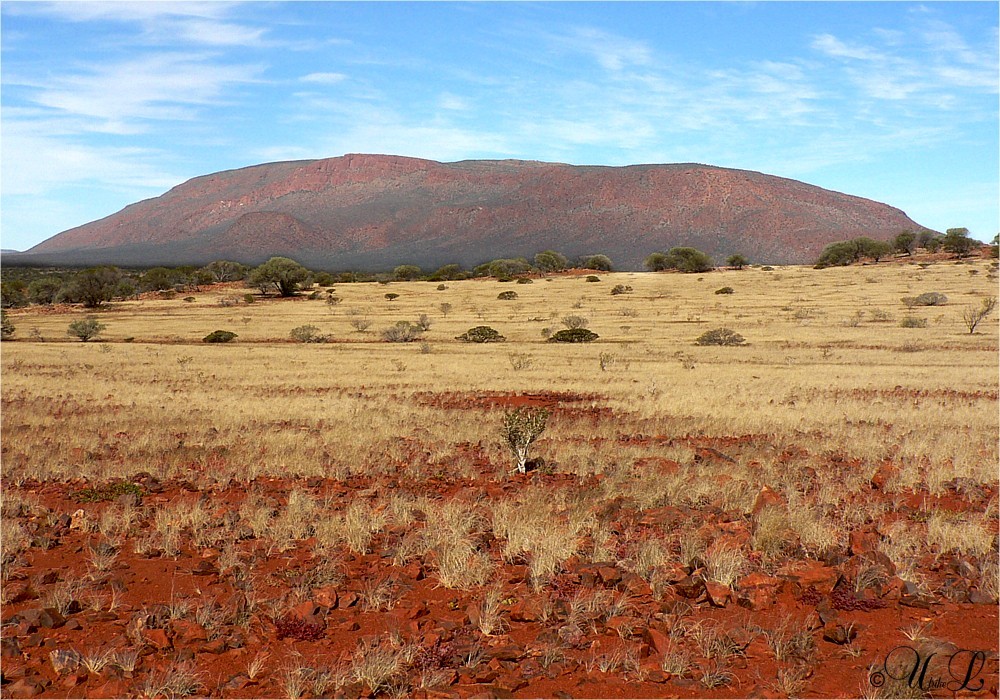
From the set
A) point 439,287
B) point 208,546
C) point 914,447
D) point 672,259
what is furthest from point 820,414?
point 672,259

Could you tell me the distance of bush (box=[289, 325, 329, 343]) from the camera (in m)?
40.9

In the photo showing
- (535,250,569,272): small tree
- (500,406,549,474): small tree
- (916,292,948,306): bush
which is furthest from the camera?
(535,250,569,272): small tree

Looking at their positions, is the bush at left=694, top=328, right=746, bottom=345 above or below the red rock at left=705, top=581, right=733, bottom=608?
above

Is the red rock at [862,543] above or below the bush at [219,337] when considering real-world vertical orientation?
below

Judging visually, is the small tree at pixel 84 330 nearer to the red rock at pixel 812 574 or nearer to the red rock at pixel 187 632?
the red rock at pixel 187 632

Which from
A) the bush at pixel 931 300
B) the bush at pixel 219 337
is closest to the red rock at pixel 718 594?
the bush at pixel 219 337

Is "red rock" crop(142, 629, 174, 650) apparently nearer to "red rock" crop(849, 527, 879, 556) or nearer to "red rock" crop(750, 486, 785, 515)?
"red rock" crop(750, 486, 785, 515)

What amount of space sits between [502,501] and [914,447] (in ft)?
28.7

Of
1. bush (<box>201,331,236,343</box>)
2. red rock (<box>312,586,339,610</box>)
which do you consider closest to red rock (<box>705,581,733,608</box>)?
red rock (<box>312,586,339,610</box>)

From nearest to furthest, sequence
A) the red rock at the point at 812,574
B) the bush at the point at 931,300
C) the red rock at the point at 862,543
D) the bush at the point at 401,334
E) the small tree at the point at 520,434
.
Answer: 1. the red rock at the point at 812,574
2. the red rock at the point at 862,543
3. the small tree at the point at 520,434
4. the bush at the point at 401,334
5. the bush at the point at 931,300

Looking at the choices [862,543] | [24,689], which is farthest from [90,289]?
[862,543]

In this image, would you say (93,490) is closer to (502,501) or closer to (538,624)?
(502,501)

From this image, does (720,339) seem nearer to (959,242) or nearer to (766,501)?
(766,501)

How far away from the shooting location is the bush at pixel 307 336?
4091 cm
